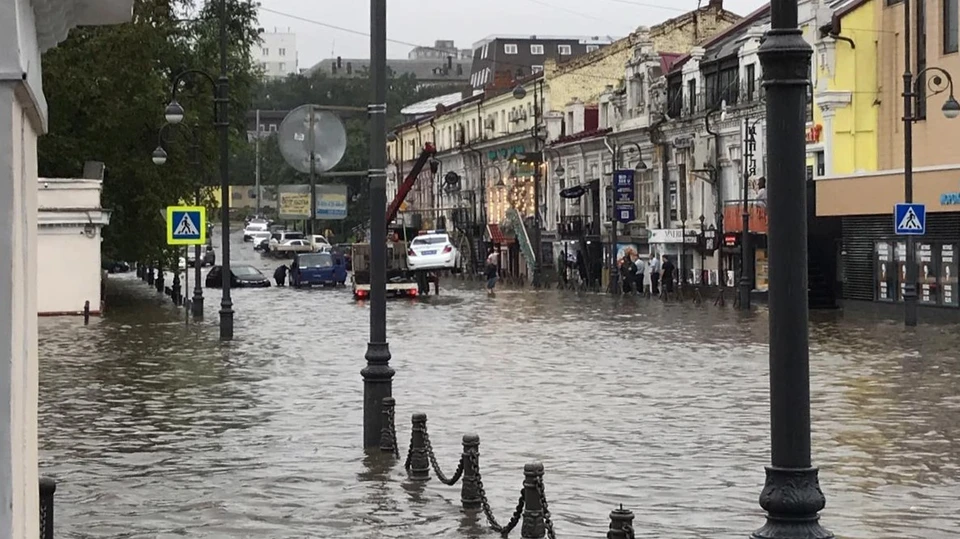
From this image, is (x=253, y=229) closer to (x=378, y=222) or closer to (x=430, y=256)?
(x=430, y=256)

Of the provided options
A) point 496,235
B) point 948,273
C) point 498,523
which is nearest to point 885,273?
point 948,273

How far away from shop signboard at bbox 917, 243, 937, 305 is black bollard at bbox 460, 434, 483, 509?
32.6 meters

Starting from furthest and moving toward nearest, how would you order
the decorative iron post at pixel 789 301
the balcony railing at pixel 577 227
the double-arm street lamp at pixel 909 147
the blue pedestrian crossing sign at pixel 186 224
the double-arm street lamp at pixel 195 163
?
1. the balcony railing at pixel 577 227
2. the double-arm street lamp at pixel 195 163
3. the blue pedestrian crossing sign at pixel 186 224
4. the double-arm street lamp at pixel 909 147
5. the decorative iron post at pixel 789 301

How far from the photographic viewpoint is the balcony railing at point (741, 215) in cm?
5584

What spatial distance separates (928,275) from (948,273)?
3.76 ft

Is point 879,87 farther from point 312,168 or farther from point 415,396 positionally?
point 312,168

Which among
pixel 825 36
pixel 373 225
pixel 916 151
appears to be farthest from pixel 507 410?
pixel 825 36

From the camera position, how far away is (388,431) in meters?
16.4

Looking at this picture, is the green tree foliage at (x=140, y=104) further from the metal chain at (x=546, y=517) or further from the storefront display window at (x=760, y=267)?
the metal chain at (x=546, y=517)

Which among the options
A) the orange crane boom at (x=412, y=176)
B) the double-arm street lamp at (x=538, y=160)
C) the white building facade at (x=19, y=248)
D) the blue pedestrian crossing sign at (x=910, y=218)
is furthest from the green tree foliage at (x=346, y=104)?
the white building facade at (x=19, y=248)

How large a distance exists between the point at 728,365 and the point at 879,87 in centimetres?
2570

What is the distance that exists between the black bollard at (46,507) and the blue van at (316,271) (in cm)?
6814

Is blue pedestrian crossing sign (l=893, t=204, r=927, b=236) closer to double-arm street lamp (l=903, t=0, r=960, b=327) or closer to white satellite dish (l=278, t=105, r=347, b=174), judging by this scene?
double-arm street lamp (l=903, t=0, r=960, b=327)

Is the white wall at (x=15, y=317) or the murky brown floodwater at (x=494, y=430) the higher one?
the white wall at (x=15, y=317)
